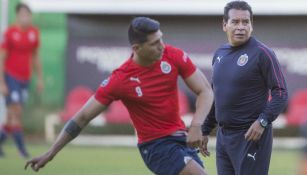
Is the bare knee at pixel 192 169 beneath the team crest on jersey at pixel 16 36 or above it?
above

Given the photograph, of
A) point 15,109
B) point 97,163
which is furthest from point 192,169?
point 15,109

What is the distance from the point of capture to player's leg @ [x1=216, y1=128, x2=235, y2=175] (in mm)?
7160

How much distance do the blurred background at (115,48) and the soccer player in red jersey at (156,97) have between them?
11.2 meters

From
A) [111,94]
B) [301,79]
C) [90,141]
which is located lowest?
[90,141]

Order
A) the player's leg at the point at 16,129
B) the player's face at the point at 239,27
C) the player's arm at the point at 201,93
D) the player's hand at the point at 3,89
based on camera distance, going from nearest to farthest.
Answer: the player's arm at the point at 201,93
the player's face at the point at 239,27
the player's hand at the point at 3,89
the player's leg at the point at 16,129

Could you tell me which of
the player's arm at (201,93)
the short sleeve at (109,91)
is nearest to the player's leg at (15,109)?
the short sleeve at (109,91)

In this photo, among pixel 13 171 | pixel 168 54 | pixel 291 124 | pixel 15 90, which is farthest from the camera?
pixel 291 124

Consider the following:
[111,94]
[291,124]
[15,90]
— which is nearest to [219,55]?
[111,94]

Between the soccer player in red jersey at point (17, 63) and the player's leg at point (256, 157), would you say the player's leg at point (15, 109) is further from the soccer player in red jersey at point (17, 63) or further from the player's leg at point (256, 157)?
the player's leg at point (256, 157)

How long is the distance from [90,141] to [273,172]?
25.5 feet

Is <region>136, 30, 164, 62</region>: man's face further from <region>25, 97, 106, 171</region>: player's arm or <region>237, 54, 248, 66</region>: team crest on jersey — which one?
<region>237, 54, 248, 66</region>: team crest on jersey

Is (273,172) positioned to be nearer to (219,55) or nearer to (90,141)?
(219,55)

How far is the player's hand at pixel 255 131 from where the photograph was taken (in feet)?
22.0

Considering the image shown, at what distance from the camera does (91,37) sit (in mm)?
19578
